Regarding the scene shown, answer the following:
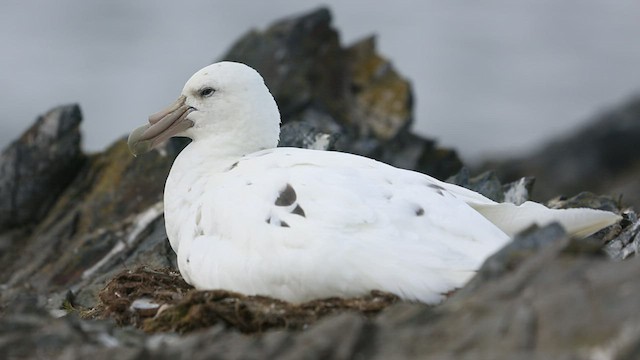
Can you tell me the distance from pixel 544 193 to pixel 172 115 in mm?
12018

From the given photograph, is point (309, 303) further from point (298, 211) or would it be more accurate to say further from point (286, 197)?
point (286, 197)

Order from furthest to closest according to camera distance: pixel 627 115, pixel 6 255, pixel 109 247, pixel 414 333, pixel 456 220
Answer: pixel 627 115 < pixel 6 255 < pixel 109 247 < pixel 456 220 < pixel 414 333

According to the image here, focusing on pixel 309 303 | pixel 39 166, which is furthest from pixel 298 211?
pixel 39 166

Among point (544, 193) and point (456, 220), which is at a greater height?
point (456, 220)

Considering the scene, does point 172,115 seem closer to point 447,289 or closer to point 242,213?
point 242,213

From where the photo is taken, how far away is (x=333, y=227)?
927 centimetres

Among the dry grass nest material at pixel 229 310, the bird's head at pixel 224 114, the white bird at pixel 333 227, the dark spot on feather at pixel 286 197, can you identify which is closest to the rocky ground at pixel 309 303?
the dry grass nest material at pixel 229 310

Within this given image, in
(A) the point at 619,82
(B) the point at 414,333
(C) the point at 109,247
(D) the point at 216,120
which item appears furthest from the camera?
(A) the point at 619,82

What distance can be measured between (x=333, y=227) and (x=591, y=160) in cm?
1649

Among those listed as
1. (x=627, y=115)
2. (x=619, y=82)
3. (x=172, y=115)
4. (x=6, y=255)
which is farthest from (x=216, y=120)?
(x=619, y=82)

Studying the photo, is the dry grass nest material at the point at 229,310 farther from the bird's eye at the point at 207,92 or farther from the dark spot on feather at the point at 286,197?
the bird's eye at the point at 207,92

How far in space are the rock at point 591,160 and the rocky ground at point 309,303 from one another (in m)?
0.07

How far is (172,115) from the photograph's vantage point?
39.4 ft

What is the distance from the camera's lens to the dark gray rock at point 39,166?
53.3 ft
